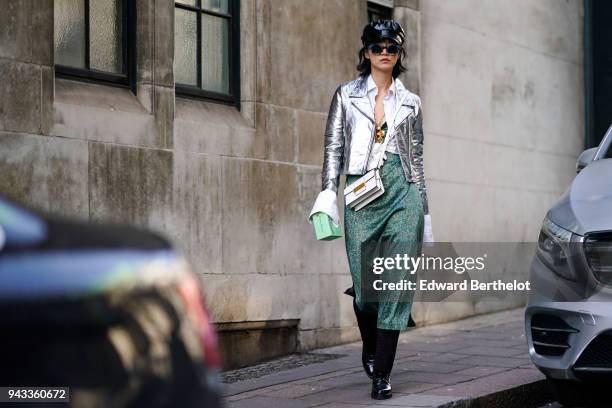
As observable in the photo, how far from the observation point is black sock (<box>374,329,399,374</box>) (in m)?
6.21

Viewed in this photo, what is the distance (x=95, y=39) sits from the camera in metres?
7.34

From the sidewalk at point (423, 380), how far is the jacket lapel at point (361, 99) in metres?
1.52

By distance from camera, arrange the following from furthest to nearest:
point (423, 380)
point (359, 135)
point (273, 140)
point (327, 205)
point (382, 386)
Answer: point (273, 140) → point (423, 380) → point (359, 135) → point (327, 205) → point (382, 386)

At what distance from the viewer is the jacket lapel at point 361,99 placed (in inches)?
254

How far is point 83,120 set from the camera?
22.8 ft

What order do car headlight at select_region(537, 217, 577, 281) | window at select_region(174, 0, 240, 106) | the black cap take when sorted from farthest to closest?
window at select_region(174, 0, 240, 106), the black cap, car headlight at select_region(537, 217, 577, 281)

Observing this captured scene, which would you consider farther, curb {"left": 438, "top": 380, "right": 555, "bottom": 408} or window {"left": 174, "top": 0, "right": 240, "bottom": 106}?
window {"left": 174, "top": 0, "right": 240, "bottom": 106}

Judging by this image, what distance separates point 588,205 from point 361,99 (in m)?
1.44

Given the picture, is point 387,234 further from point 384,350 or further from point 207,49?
point 207,49

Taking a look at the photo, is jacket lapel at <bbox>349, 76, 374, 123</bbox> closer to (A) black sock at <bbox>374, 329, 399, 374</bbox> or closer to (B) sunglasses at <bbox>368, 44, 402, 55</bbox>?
(B) sunglasses at <bbox>368, 44, 402, 55</bbox>

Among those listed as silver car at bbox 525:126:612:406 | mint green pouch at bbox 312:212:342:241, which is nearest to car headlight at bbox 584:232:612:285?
silver car at bbox 525:126:612:406

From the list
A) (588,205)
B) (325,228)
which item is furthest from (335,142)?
(588,205)

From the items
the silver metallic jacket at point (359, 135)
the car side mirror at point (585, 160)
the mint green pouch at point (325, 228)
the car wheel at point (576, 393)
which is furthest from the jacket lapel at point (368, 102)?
the car wheel at point (576, 393)

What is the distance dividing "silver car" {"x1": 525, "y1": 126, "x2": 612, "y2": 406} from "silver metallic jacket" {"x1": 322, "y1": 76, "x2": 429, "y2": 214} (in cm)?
90
